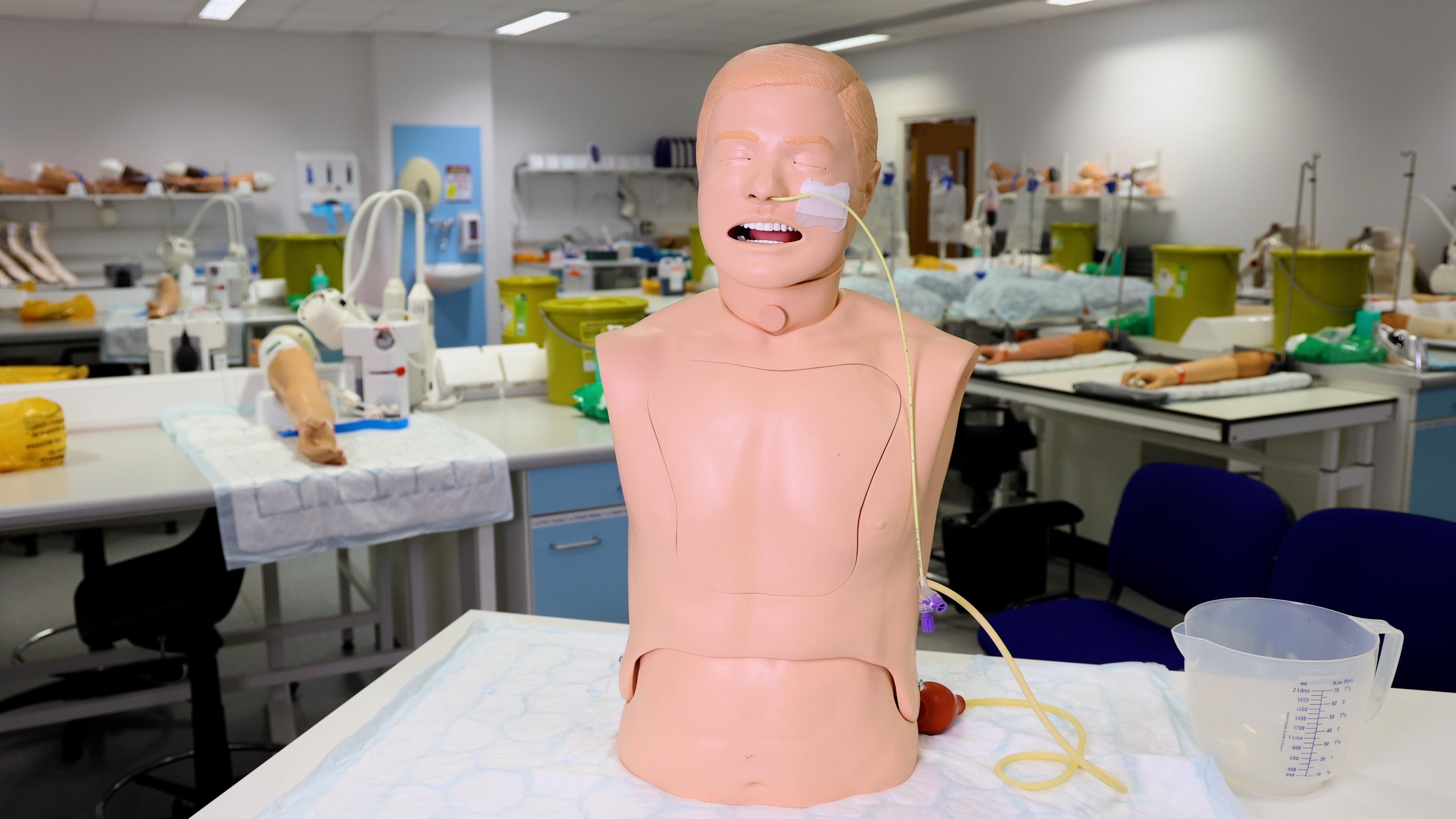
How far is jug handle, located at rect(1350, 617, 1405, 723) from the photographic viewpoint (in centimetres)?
118

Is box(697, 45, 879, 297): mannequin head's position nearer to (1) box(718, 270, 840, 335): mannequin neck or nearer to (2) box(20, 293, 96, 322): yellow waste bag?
(1) box(718, 270, 840, 335): mannequin neck

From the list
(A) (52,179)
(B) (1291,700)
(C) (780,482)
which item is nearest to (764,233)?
(C) (780,482)

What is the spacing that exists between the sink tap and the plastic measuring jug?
24.0 ft

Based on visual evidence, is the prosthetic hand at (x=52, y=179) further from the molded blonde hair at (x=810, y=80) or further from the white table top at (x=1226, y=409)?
the molded blonde hair at (x=810, y=80)

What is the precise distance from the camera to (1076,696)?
1.43 meters

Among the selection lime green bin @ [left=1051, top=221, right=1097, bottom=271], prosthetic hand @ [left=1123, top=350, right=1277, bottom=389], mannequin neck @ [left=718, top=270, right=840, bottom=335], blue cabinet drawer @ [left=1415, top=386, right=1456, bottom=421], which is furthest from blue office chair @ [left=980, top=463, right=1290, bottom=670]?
lime green bin @ [left=1051, top=221, right=1097, bottom=271]

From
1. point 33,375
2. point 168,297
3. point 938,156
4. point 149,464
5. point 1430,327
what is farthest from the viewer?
point 938,156

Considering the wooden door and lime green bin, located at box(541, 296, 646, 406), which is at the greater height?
the wooden door

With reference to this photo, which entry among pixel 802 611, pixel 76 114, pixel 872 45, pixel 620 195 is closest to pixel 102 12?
pixel 76 114

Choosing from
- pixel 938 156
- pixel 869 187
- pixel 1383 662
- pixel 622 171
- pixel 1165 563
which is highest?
pixel 938 156

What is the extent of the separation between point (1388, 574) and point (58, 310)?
5.98 metres

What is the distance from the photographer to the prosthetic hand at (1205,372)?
132 inches

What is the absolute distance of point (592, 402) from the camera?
3.07m

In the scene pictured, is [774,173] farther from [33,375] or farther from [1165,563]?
[33,375]
